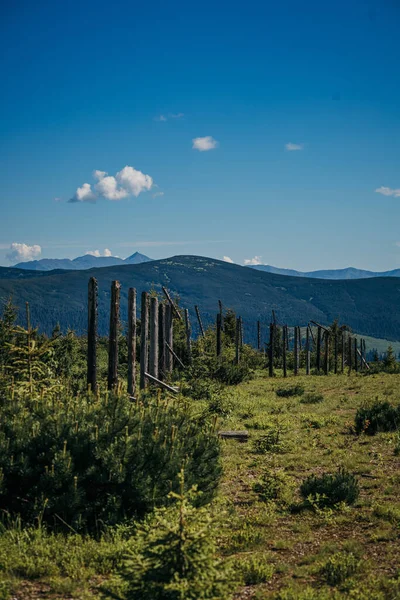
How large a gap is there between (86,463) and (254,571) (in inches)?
107

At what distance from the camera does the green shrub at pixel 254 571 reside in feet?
20.1

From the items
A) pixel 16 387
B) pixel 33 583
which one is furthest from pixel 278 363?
pixel 33 583

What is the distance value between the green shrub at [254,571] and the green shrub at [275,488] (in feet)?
8.28

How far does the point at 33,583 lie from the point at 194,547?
2.31 m

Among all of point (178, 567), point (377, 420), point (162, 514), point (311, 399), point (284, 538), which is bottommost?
point (311, 399)

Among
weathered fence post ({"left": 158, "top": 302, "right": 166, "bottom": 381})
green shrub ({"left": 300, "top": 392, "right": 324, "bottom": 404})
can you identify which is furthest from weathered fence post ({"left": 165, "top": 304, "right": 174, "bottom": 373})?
green shrub ({"left": 300, "top": 392, "right": 324, "bottom": 404})

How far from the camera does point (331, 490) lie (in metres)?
8.82

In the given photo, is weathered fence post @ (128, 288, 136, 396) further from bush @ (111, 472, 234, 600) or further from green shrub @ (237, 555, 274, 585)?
bush @ (111, 472, 234, 600)

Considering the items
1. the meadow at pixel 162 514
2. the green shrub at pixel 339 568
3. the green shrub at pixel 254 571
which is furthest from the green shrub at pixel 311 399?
the green shrub at pixel 254 571

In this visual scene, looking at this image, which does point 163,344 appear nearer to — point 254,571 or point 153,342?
point 153,342

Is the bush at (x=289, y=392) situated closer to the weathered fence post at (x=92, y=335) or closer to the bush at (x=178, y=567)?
the weathered fence post at (x=92, y=335)

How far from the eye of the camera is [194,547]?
4.75 metres

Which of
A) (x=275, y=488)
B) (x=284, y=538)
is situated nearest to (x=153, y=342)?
(x=275, y=488)

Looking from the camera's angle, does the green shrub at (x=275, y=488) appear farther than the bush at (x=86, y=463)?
Yes
